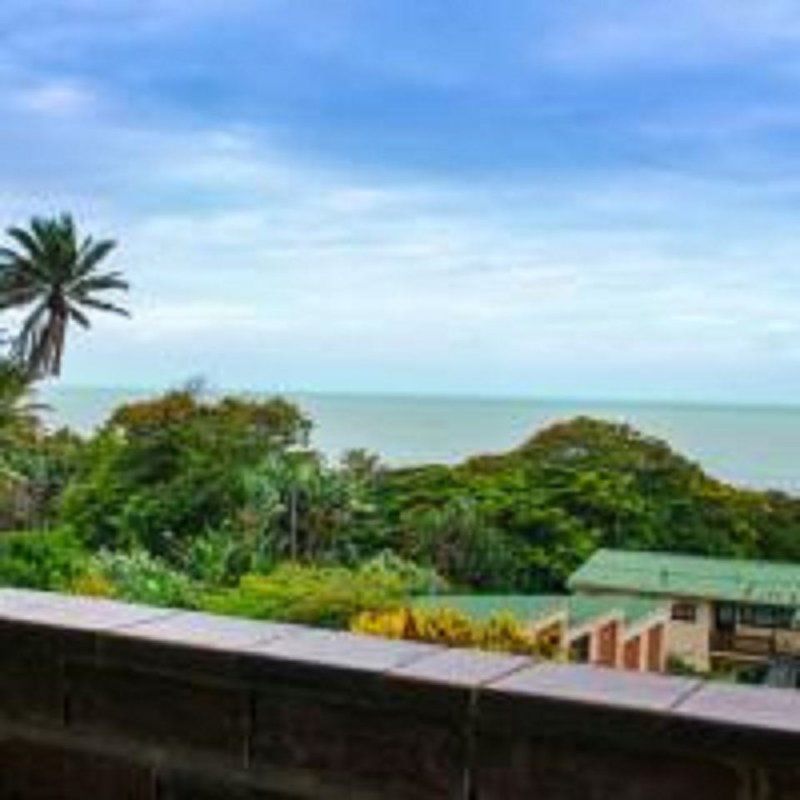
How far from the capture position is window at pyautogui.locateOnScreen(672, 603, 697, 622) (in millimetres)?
35812

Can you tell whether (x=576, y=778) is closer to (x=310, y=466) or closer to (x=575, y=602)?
(x=575, y=602)

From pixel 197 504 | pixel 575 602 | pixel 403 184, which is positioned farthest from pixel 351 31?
pixel 403 184

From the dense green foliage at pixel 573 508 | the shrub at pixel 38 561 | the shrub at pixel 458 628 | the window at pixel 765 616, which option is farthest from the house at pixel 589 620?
the shrub at pixel 38 561

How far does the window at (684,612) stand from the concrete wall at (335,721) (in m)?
33.9

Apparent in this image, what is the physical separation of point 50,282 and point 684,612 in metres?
18.7

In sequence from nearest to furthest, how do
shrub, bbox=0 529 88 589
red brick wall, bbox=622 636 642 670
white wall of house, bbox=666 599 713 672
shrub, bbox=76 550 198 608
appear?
1. shrub, bbox=0 529 88 589
2. shrub, bbox=76 550 198 608
3. red brick wall, bbox=622 636 642 670
4. white wall of house, bbox=666 599 713 672

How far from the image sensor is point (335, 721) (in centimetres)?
232

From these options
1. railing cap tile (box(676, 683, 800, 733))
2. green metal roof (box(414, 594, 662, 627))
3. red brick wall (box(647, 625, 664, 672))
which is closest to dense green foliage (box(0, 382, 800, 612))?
green metal roof (box(414, 594, 662, 627))

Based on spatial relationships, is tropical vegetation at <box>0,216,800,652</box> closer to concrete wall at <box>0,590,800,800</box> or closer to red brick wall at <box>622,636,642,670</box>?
red brick wall at <box>622,636,642,670</box>

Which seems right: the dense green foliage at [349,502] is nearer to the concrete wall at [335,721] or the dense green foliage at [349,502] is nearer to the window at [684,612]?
the window at [684,612]

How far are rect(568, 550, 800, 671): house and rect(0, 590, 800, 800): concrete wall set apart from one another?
3183cm

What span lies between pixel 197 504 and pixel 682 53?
16.4 m

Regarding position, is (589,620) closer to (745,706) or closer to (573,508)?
(573,508)

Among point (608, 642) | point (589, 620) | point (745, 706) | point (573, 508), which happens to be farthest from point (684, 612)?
point (745, 706)
